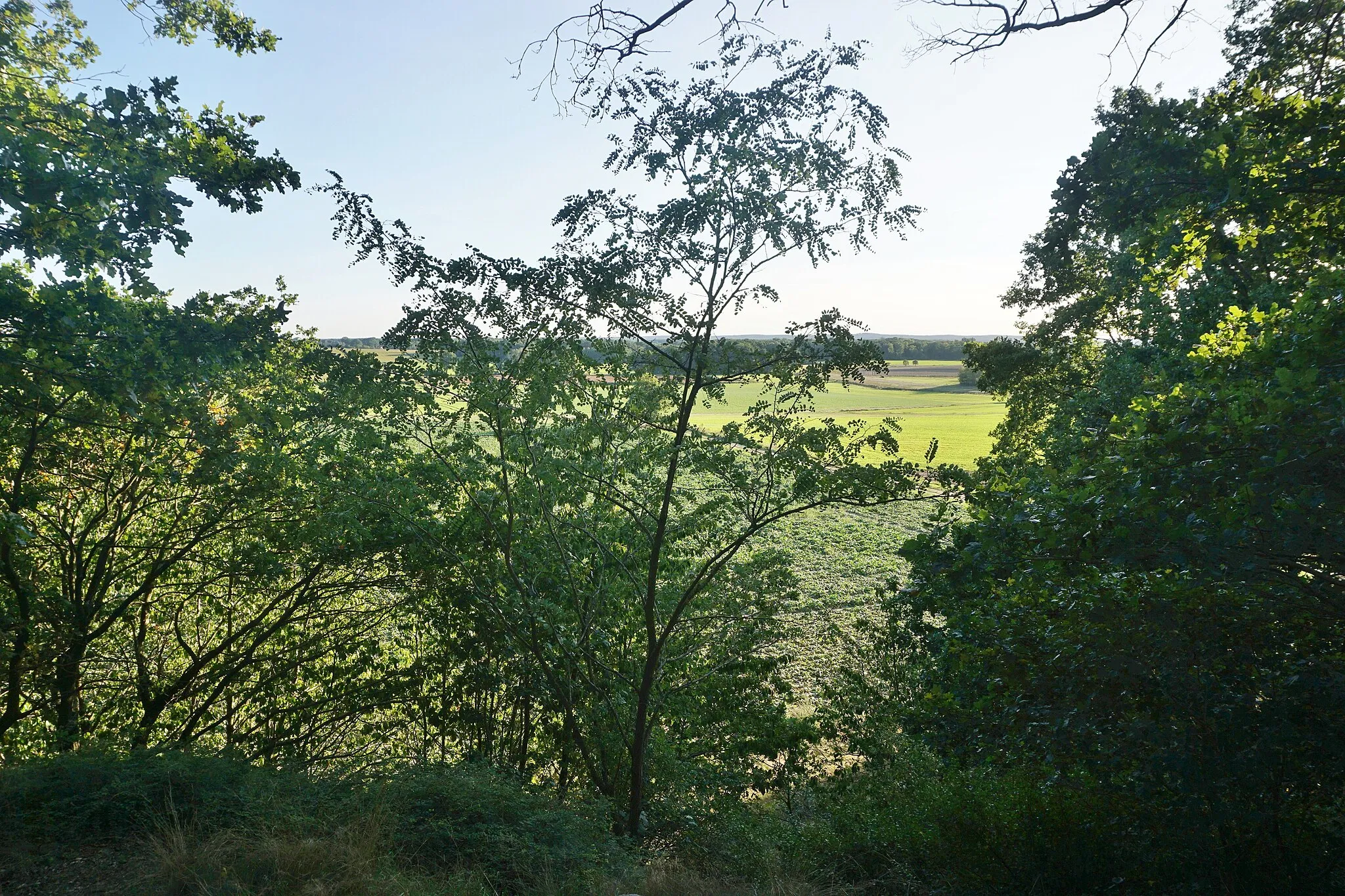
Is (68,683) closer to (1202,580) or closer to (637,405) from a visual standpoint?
(637,405)

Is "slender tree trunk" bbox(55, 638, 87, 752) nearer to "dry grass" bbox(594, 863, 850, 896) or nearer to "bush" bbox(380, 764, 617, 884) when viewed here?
"bush" bbox(380, 764, 617, 884)

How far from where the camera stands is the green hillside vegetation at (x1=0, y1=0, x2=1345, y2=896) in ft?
14.7

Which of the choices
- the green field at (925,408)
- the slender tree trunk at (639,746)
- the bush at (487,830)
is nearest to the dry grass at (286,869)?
the bush at (487,830)

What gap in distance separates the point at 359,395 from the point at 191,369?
132 centimetres

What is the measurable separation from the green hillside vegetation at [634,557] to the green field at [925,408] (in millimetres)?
27590

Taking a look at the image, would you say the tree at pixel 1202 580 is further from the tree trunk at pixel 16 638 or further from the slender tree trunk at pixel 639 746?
the tree trunk at pixel 16 638

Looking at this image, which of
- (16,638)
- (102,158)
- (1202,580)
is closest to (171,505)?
(16,638)

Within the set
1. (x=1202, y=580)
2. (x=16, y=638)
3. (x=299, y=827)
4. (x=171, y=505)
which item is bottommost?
(x=299, y=827)

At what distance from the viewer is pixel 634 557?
7.91m

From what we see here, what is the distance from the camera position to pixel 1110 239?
1441cm

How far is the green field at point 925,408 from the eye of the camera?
48.6 meters

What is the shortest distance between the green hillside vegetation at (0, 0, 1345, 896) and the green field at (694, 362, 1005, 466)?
27.6 m

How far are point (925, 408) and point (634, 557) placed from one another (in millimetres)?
80963

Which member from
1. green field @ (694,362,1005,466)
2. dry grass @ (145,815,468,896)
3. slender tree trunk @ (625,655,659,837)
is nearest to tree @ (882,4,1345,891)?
slender tree trunk @ (625,655,659,837)
